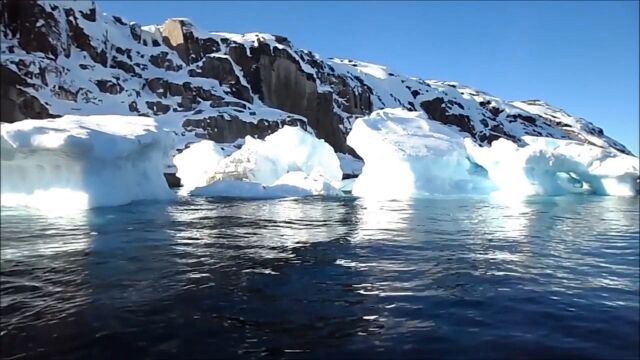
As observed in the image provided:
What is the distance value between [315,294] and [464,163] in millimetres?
22644

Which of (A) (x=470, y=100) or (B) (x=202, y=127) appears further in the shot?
(A) (x=470, y=100)

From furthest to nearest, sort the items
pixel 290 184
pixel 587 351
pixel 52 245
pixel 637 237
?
pixel 290 184 → pixel 637 237 → pixel 52 245 → pixel 587 351

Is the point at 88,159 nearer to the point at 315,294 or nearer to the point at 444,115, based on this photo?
the point at 315,294

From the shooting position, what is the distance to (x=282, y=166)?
3328cm

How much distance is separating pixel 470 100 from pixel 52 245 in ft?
387

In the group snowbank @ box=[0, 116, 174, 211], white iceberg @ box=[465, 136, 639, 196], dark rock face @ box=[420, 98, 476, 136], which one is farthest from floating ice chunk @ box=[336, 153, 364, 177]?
snowbank @ box=[0, 116, 174, 211]

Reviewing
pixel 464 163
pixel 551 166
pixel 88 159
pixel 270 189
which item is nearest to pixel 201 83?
pixel 270 189

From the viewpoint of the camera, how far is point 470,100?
384 feet

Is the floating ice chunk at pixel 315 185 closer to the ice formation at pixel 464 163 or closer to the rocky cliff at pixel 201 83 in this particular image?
the ice formation at pixel 464 163

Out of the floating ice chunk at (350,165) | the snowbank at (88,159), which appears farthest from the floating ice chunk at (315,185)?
the floating ice chunk at (350,165)

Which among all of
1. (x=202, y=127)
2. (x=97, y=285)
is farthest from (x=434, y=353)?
(x=202, y=127)

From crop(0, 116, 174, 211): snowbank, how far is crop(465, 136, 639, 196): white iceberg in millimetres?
16839

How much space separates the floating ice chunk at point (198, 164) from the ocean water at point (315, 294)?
2473 cm

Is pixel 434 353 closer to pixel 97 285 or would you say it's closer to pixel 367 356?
pixel 367 356
